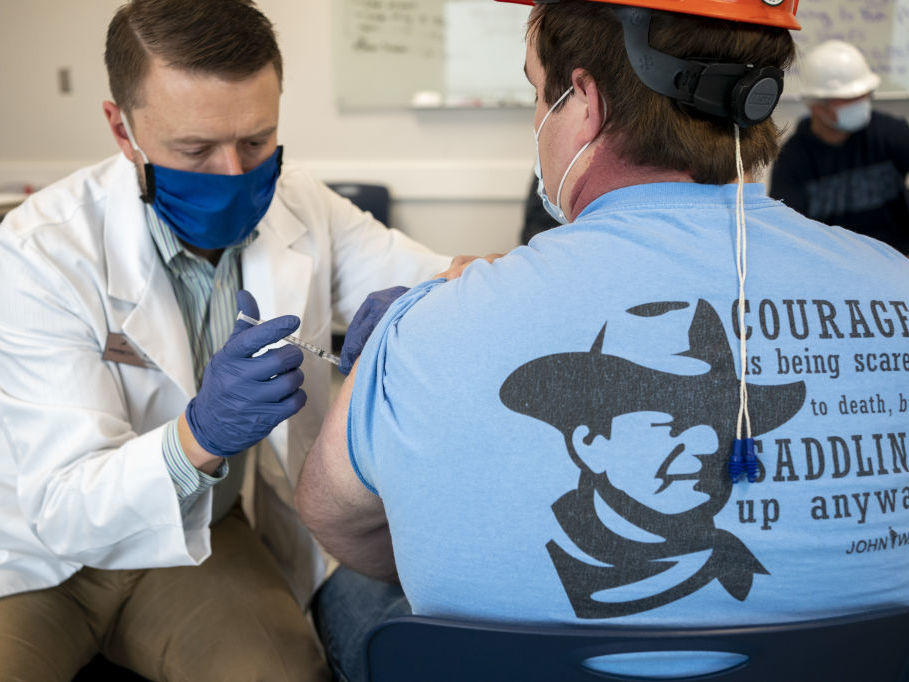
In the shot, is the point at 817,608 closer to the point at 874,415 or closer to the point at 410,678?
the point at 874,415

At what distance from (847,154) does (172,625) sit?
3244 millimetres

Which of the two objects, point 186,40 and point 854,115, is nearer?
point 186,40

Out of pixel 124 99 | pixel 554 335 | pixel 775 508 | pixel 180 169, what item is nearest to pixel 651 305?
pixel 554 335

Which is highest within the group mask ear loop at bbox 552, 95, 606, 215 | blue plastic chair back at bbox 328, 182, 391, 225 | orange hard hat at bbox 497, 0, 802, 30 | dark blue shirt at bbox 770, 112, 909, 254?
orange hard hat at bbox 497, 0, 802, 30

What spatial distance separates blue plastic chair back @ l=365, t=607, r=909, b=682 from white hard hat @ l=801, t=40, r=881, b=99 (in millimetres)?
3053

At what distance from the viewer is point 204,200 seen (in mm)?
1287

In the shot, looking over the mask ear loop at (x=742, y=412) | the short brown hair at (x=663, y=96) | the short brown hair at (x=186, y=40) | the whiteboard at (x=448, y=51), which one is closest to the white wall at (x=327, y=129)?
the whiteboard at (x=448, y=51)

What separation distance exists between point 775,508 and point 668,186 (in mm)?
333

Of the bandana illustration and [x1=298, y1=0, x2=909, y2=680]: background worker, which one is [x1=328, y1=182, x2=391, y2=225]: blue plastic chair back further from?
the bandana illustration

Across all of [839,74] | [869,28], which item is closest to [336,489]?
[839,74]

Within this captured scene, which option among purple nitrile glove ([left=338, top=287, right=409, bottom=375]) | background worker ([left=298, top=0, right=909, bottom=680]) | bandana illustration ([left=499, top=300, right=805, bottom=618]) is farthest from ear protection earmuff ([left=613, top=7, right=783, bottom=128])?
purple nitrile glove ([left=338, top=287, right=409, bottom=375])

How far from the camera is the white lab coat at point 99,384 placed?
112 centimetres

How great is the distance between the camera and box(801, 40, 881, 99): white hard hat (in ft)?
10.6

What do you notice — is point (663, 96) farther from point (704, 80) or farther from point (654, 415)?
point (654, 415)
